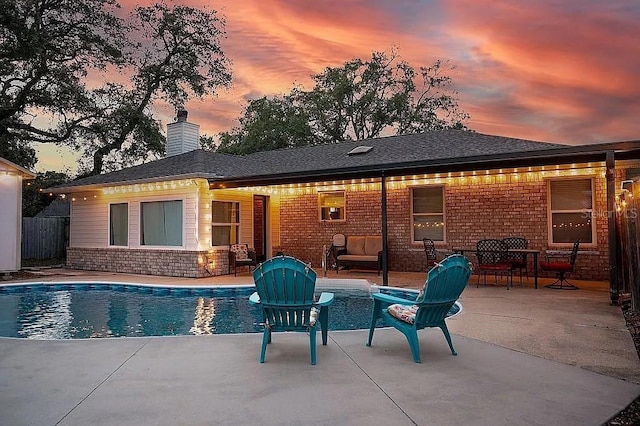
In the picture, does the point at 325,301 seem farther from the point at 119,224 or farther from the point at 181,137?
the point at 181,137

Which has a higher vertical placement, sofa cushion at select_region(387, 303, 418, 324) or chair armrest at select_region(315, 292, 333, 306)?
chair armrest at select_region(315, 292, 333, 306)

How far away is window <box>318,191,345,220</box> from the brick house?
30 millimetres

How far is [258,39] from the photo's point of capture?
40.2 feet

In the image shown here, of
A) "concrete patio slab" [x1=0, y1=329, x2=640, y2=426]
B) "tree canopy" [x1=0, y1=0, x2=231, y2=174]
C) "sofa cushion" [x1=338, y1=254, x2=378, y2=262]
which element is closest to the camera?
"concrete patio slab" [x1=0, y1=329, x2=640, y2=426]


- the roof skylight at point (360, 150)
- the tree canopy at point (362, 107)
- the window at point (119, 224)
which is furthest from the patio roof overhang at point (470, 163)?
the tree canopy at point (362, 107)

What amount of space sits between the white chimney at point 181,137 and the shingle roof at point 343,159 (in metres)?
1.30

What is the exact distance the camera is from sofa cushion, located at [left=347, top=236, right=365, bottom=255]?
41.3 ft

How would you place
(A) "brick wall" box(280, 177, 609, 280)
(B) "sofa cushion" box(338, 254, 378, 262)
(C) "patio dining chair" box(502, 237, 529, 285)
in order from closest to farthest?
(C) "patio dining chair" box(502, 237, 529, 285), (A) "brick wall" box(280, 177, 609, 280), (B) "sofa cushion" box(338, 254, 378, 262)

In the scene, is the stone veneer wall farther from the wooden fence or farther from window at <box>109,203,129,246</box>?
the wooden fence

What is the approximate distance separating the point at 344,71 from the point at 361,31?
51.6ft

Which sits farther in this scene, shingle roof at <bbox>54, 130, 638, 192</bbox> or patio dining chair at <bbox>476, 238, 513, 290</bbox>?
patio dining chair at <bbox>476, 238, 513, 290</bbox>

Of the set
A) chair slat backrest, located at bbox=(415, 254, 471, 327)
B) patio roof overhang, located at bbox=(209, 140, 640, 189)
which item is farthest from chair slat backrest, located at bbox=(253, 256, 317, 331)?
patio roof overhang, located at bbox=(209, 140, 640, 189)

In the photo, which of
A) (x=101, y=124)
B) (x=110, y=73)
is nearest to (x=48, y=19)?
(x=110, y=73)

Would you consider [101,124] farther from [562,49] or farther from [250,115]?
[562,49]
